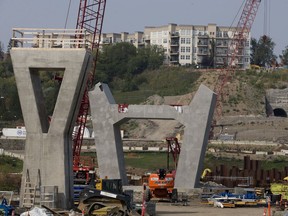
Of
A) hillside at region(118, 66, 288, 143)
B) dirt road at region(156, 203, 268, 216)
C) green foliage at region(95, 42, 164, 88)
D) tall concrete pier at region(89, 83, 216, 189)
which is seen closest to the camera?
dirt road at region(156, 203, 268, 216)

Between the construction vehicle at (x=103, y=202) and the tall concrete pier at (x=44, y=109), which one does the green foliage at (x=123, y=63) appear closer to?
the construction vehicle at (x=103, y=202)

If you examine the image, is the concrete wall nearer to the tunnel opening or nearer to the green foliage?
the tunnel opening

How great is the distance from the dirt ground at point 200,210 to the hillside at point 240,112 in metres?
78.2

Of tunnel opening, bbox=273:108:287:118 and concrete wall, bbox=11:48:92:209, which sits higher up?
tunnel opening, bbox=273:108:287:118

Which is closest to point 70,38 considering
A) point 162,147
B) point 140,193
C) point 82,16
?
point 140,193

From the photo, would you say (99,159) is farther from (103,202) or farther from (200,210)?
(103,202)

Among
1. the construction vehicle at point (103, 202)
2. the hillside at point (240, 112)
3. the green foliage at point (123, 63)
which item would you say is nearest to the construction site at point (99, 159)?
the construction vehicle at point (103, 202)

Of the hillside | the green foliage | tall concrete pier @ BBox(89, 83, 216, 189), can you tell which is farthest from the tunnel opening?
tall concrete pier @ BBox(89, 83, 216, 189)

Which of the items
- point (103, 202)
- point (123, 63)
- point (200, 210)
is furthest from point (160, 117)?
point (123, 63)

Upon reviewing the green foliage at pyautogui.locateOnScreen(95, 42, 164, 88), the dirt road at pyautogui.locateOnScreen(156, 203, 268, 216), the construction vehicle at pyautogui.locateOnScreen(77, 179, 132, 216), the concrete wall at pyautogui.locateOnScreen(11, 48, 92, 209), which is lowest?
the dirt road at pyautogui.locateOnScreen(156, 203, 268, 216)

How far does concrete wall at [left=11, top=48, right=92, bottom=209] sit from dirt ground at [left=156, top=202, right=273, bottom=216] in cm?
581

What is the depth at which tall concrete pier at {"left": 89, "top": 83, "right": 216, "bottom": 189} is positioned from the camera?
56531mm

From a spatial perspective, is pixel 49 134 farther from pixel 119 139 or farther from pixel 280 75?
pixel 280 75

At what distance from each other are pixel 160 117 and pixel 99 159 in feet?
13.6
